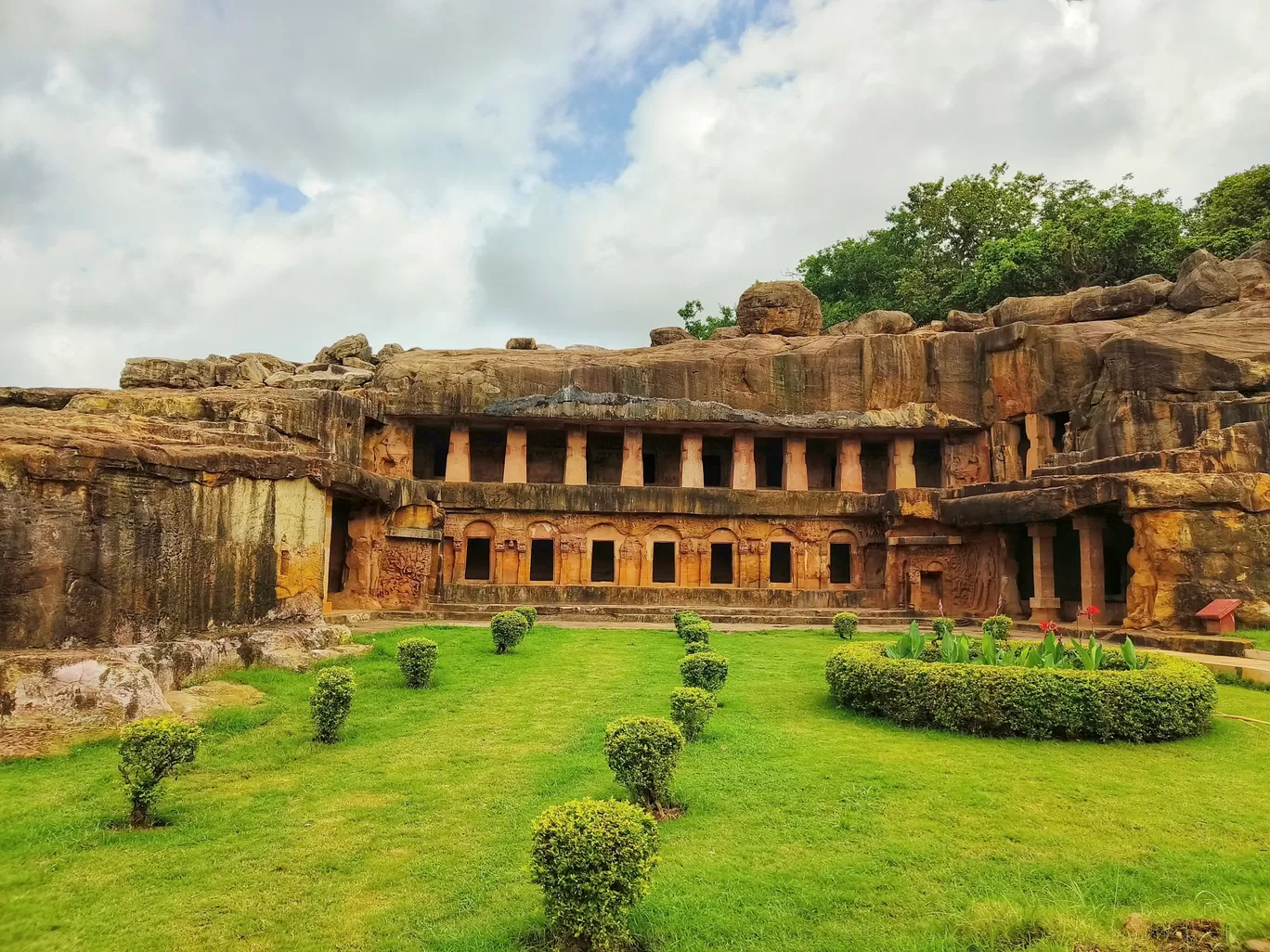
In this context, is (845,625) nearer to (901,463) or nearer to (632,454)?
(632,454)

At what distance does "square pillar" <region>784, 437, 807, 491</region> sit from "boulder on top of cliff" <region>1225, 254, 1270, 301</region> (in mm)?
12803

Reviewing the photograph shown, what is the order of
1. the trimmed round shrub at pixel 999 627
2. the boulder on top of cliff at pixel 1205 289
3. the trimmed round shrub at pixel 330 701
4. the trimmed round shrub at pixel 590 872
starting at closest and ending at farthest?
the trimmed round shrub at pixel 590 872 → the trimmed round shrub at pixel 330 701 → the trimmed round shrub at pixel 999 627 → the boulder on top of cliff at pixel 1205 289

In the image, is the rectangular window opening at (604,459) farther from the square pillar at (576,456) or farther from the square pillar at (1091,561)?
the square pillar at (1091,561)

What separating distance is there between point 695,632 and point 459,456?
11948 mm

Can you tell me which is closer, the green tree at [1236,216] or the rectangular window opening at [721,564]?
the rectangular window opening at [721,564]

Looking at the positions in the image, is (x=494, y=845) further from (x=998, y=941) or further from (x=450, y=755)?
(x=998, y=941)

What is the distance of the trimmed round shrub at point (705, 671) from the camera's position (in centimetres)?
971

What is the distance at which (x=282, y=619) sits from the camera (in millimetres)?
11289

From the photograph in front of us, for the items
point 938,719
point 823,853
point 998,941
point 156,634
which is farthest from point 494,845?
point 156,634

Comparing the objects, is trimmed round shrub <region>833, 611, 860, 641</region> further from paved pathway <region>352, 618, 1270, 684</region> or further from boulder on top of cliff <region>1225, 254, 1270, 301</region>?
boulder on top of cliff <region>1225, 254, 1270, 301</region>

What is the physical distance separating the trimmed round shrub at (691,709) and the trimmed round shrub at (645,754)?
1.60m

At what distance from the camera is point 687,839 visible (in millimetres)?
5598

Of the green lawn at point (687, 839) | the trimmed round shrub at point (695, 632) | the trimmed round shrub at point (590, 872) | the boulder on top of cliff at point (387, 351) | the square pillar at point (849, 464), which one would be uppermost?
the boulder on top of cliff at point (387, 351)

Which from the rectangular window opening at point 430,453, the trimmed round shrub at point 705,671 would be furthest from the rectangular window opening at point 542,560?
the trimmed round shrub at point 705,671
